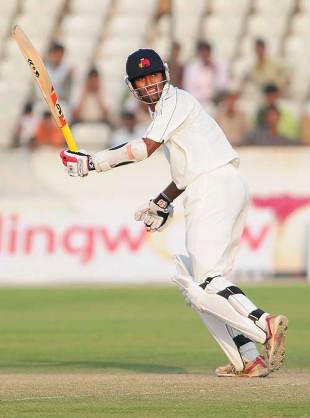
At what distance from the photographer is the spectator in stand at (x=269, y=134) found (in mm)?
16469

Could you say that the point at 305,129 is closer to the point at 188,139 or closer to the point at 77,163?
the point at 188,139

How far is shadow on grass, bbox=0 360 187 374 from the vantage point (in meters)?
8.06

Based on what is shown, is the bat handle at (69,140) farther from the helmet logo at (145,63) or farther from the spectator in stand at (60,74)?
the spectator in stand at (60,74)

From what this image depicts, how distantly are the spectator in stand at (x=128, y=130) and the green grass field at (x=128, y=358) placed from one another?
6.88ft

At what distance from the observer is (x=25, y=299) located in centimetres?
1413

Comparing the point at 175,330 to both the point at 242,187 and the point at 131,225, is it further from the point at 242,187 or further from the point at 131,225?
the point at 131,225

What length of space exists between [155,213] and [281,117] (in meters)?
9.10

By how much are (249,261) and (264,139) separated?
4.92 ft

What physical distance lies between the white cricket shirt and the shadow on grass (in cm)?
126

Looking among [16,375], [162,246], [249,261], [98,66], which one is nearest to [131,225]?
[162,246]

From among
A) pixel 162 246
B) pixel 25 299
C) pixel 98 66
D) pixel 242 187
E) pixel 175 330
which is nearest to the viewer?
pixel 242 187

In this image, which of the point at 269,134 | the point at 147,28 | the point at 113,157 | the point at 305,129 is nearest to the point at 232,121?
the point at 269,134

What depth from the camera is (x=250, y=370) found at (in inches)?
291

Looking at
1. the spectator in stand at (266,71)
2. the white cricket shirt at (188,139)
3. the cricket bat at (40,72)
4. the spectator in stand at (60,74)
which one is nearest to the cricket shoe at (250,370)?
the white cricket shirt at (188,139)
